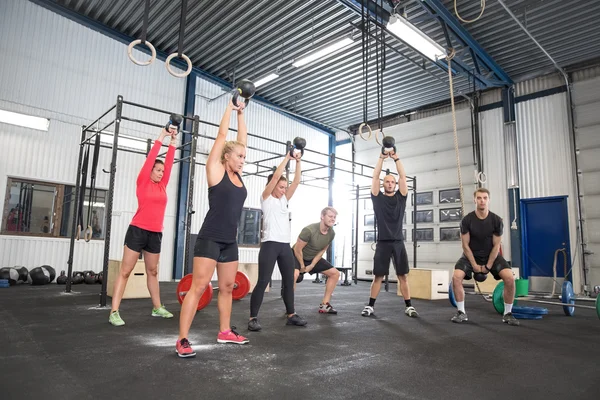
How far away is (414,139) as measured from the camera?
1011cm

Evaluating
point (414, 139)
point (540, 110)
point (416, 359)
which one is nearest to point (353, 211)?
point (414, 139)

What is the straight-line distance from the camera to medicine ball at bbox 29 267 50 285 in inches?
238

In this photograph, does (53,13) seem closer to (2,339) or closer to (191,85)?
(191,85)

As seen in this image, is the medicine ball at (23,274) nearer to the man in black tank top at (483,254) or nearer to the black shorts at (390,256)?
the black shorts at (390,256)

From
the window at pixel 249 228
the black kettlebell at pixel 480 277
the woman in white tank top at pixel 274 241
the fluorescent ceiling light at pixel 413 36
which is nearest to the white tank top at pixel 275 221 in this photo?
the woman in white tank top at pixel 274 241

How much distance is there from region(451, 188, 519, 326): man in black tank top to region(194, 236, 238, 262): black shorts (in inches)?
89.2

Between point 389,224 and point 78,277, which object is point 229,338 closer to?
point 389,224

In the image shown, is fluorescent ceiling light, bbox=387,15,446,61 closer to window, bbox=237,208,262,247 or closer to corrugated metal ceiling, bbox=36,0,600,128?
corrugated metal ceiling, bbox=36,0,600,128

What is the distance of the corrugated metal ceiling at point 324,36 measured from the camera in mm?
6570

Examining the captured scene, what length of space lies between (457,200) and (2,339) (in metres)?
8.74

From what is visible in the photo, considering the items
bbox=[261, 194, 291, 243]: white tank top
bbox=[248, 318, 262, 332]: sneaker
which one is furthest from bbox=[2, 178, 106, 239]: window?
bbox=[248, 318, 262, 332]: sneaker

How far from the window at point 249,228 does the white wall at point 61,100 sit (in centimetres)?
176

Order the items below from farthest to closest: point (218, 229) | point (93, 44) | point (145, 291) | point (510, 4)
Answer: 1. point (93, 44)
2. point (510, 4)
3. point (145, 291)
4. point (218, 229)

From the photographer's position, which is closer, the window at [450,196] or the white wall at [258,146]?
the white wall at [258,146]
